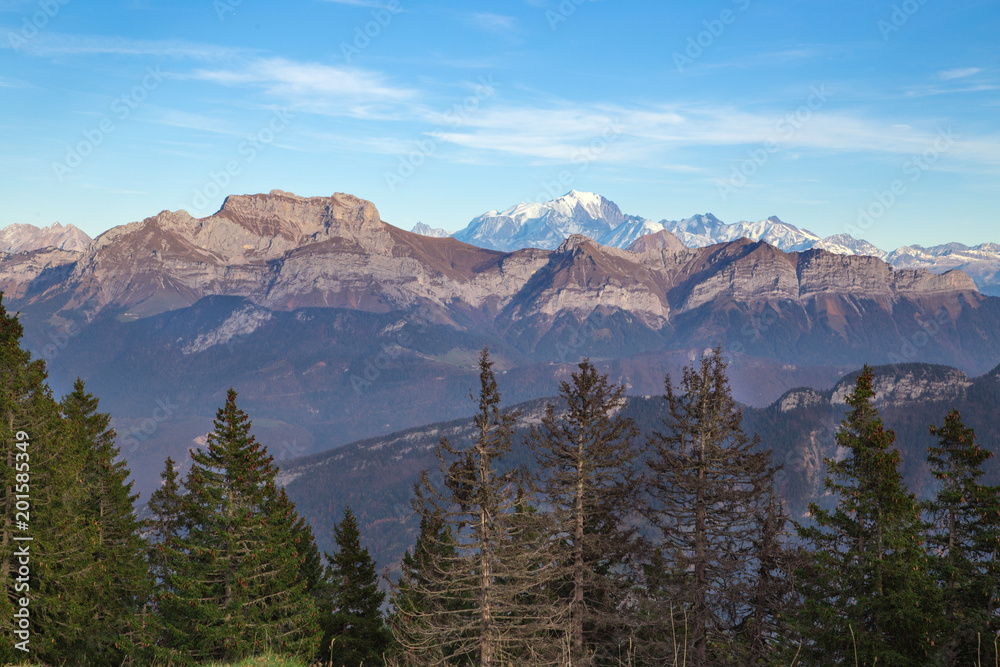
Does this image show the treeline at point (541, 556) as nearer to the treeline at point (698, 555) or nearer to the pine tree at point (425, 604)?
the treeline at point (698, 555)

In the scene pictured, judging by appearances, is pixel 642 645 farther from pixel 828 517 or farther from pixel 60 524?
pixel 60 524

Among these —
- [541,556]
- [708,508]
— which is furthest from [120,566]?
[708,508]

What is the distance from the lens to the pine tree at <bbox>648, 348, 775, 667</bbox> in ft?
110

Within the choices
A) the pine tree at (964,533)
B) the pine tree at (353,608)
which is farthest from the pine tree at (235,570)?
the pine tree at (964,533)

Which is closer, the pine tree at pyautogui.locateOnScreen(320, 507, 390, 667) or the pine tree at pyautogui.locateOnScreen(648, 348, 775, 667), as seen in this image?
the pine tree at pyautogui.locateOnScreen(648, 348, 775, 667)

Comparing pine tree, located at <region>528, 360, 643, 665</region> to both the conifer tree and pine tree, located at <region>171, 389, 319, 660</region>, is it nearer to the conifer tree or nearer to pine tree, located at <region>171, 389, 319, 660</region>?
pine tree, located at <region>171, 389, 319, 660</region>

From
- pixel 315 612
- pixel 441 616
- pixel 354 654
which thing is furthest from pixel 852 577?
pixel 354 654

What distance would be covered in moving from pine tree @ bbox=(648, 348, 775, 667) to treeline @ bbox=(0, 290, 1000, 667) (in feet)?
0.45

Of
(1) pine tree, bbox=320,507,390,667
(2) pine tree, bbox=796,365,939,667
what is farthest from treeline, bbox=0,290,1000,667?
(1) pine tree, bbox=320,507,390,667

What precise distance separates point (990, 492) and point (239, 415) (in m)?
32.2

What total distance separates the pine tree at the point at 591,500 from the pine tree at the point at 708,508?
78.1 inches

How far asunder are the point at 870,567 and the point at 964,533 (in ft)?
20.6

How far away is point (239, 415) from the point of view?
31.2 metres

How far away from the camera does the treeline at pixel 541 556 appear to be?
2605 cm
